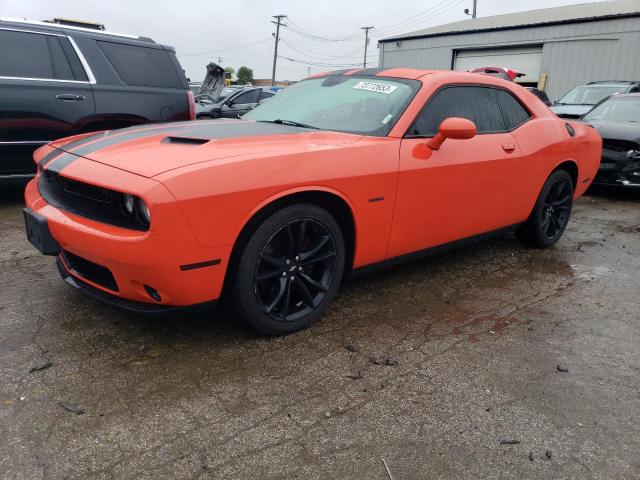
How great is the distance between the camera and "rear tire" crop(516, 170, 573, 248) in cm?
451

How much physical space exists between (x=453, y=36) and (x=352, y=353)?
85.9ft

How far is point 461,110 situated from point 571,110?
9266 millimetres

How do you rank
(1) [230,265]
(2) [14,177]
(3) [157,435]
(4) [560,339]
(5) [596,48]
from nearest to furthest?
1. (3) [157,435]
2. (1) [230,265]
3. (4) [560,339]
4. (2) [14,177]
5. (5) [596,48]

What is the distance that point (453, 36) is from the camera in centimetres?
2594

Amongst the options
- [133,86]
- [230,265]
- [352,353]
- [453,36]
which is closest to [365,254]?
[352,353]

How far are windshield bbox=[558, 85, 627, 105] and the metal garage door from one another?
10.8m

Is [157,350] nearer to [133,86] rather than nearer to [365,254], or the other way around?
[365,254]

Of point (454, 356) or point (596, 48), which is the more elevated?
point (596, 48)

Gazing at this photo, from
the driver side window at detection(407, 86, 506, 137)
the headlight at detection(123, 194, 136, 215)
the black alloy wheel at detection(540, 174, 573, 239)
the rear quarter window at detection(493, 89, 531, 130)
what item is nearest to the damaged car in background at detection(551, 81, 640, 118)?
the black alloy wheel at detection(540, 174, 573, 239)

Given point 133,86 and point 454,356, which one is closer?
point 454,356

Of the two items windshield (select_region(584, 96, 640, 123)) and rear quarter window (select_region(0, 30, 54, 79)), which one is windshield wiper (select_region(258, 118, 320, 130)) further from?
windshield (select_region(584, 96, 640, 123))

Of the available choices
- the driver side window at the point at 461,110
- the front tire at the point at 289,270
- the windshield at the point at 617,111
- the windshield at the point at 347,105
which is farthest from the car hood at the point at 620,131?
the front tire at the point at 289,270

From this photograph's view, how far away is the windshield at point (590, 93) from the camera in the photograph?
12.5 metres

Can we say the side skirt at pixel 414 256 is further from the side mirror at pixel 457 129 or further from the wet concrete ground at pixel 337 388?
the side mirror at pixel 457 129
